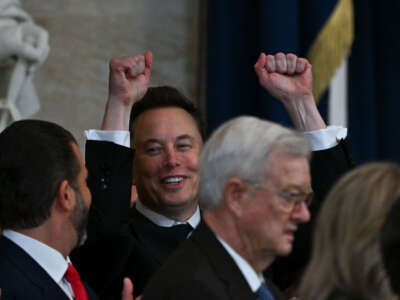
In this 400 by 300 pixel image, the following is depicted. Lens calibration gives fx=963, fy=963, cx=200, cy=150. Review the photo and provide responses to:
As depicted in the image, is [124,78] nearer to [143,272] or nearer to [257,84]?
[143,272]

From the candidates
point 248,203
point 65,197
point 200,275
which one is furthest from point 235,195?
point 65,197

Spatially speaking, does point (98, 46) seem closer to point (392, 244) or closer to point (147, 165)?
point (147, 165)

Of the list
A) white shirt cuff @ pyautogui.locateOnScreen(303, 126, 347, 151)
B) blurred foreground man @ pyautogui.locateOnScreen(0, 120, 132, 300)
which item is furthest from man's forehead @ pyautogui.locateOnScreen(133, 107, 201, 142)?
blurred foreground man @ pyautogui.locateOnScreen(0, 120, 132, 300)

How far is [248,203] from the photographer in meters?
2.61

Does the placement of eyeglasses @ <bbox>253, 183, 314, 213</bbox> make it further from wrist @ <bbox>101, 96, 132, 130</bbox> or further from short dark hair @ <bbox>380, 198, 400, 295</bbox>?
wrist @ <bbox>101, 96, 132, 130</bbox>

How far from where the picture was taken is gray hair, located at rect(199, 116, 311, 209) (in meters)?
2.60

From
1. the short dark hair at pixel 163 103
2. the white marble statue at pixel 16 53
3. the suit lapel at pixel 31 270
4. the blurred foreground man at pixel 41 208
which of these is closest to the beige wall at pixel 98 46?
the white marble statue at pixel 16 53

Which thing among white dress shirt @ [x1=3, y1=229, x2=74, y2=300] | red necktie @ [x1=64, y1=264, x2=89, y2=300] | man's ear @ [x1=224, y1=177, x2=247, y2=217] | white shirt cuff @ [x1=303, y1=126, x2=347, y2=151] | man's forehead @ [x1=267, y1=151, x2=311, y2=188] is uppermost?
man's forehead @ [x1=267, y1=151, x2=311, y2=188]

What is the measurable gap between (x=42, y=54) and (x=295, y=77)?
236cm

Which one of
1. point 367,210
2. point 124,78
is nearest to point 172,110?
point 124,78

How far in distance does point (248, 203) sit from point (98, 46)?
4434mm

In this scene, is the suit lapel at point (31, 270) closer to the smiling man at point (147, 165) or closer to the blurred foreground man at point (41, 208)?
the blurred foreground man at point (41, 208)

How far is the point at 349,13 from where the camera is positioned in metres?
6.84

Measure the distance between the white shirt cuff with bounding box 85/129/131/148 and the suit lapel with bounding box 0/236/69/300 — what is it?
2.00 feet
